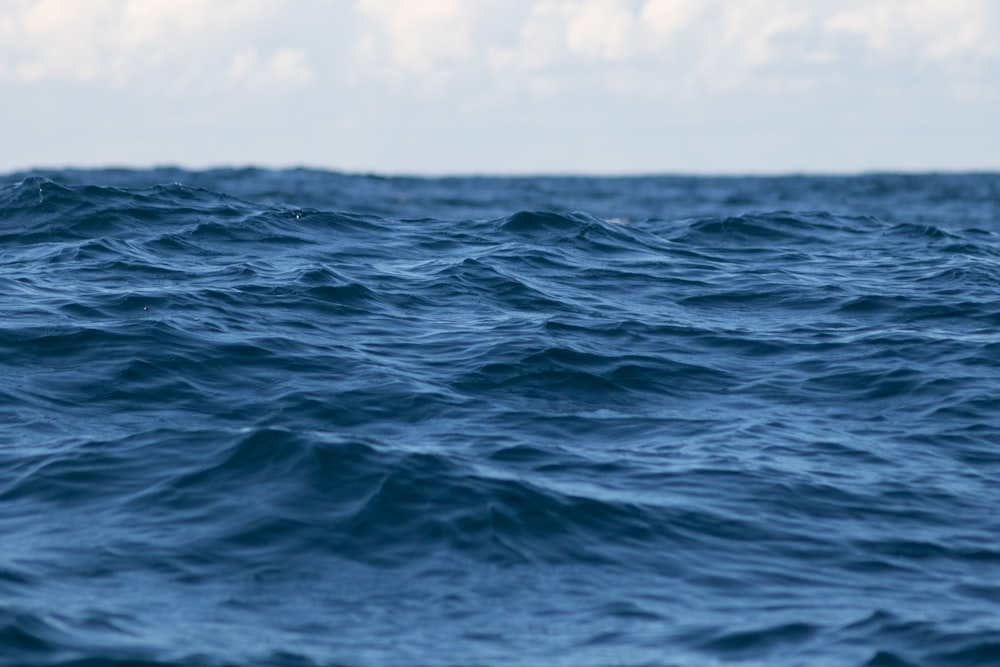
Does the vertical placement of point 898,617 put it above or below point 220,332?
below

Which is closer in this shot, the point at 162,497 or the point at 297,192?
the point at 162,497

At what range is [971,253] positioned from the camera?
28.4 meters

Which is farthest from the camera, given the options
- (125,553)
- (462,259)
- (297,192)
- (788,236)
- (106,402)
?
(297,192)

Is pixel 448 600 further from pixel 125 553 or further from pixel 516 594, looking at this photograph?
pixel 125 553

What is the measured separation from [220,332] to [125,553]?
23.8ft

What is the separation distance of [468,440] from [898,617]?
567cm

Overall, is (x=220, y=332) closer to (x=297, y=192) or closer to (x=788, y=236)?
(x=788, y=236)

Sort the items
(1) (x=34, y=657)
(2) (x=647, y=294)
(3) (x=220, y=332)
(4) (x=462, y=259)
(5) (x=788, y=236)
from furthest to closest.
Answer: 1. (5) (x=788, y=236)
2. (4) (x=462, y=259)
3. (2) (x=647, y=294)
4. (3) (x=220, y=332)
5. (1) (x=34, y=657)

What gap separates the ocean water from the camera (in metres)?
10.6

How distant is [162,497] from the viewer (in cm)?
1316

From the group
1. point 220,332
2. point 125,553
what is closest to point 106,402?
point 220,332

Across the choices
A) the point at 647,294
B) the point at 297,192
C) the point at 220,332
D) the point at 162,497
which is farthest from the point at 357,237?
the point at 297,192

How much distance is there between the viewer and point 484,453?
47.5ft

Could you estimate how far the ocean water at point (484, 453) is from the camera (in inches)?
418
